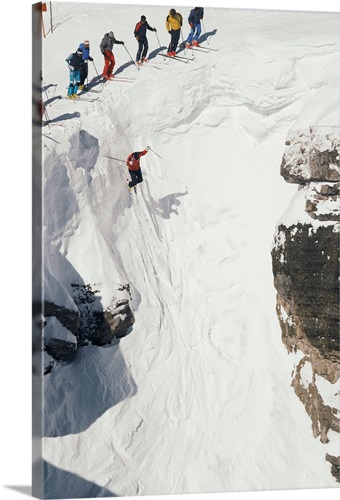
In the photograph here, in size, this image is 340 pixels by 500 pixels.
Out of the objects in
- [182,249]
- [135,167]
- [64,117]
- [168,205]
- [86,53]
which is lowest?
[182,249]

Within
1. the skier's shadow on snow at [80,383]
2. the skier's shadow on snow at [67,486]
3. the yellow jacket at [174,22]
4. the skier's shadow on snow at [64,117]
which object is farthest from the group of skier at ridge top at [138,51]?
the skier's shadow on snow at [67,486]

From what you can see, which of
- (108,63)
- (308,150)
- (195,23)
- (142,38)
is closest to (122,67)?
(108,63)

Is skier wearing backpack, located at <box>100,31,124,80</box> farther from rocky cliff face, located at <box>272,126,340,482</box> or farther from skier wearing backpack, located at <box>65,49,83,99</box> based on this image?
rocky cliff face, located at <box>272,126,340,482</box>

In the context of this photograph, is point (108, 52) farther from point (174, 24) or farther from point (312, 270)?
point (312, 270)

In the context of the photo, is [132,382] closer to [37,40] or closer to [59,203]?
[59,203]

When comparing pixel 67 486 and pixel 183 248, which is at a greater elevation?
pixel 183 248

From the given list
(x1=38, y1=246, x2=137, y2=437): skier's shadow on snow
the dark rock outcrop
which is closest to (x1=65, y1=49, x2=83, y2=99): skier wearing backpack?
(x1=38, y1=246, x2=137, y2=437): skier's shadow on snow
